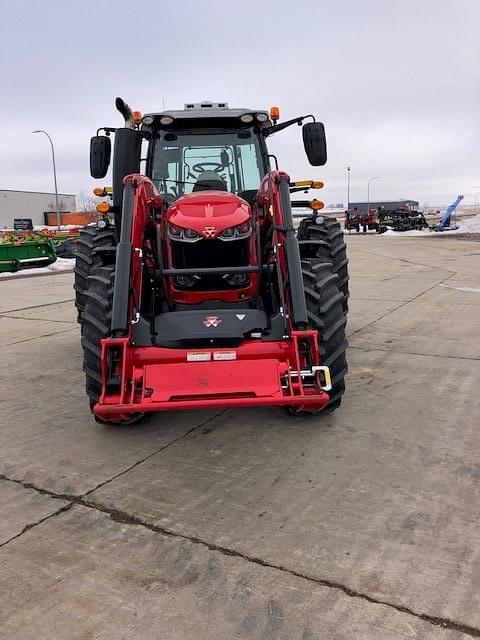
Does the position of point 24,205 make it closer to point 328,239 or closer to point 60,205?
point 60,205

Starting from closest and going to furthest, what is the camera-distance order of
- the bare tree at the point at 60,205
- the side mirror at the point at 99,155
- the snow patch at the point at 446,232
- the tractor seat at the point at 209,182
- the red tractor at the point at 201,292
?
the red tractor at the point at 201,292, the side mirror at the point at 99,155, the tractor seat at the point at 209,182, the snow patch at the point at 446,232, the bare tree at the point at 60,205

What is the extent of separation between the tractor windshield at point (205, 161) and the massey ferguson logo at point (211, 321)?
1.69 m

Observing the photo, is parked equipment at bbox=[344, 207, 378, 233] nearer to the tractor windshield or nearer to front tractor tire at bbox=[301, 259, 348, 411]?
the tractor windshield

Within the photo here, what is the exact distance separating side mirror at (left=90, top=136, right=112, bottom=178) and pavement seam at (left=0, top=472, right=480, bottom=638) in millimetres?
2704

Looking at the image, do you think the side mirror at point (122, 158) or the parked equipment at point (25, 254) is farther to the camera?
the parked equipment at point (25, 254)

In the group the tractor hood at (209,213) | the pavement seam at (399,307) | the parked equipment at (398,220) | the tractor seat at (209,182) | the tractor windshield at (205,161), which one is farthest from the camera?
the parked equipment at (398,220)

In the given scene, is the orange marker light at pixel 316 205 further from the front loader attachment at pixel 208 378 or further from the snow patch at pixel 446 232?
the snow patch at pixel 446 232

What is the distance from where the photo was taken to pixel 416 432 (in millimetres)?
3686

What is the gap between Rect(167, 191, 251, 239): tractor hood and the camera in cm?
379

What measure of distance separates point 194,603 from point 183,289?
7.64 ft

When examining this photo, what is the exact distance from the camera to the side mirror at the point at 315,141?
461 cm

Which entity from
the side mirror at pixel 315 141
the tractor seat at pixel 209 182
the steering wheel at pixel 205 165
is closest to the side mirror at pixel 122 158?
the tractor seat at pixel 209 182

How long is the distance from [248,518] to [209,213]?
7.06 ft

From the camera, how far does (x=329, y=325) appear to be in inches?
147
